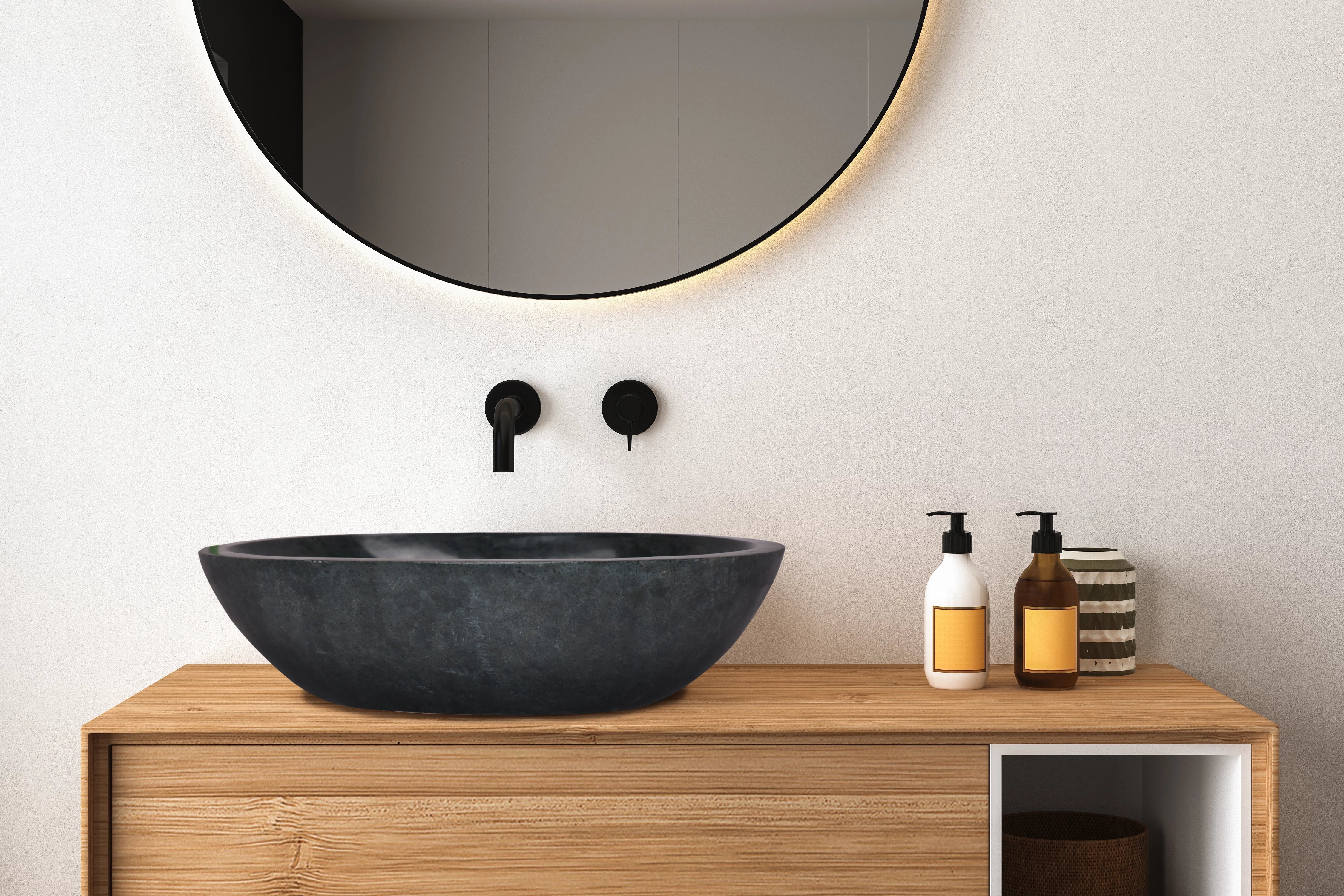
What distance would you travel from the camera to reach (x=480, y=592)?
2.92 ft

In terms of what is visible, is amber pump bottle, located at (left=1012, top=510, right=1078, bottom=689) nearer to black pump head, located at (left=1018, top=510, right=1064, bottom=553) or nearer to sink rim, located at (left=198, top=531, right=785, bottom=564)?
black pump head, located at (left=1018, top=510, right=1064, bottom=553)

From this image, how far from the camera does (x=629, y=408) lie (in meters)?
1.25

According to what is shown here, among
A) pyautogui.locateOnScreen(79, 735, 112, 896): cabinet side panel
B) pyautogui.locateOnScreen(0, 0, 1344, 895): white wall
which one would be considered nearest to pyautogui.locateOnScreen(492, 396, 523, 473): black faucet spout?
pyautogui.locateOnScreen(0, 0, 1344, 895): white wall

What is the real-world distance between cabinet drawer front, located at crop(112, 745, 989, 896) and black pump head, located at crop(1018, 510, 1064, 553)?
0.27m

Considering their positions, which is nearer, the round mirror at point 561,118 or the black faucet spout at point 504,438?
the black faucet spout at point 504,438

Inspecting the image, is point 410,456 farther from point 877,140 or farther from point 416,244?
point 877,140

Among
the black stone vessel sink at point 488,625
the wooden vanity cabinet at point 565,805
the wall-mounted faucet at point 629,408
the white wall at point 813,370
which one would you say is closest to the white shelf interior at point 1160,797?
the wooden vanity cabinet at point 565,805

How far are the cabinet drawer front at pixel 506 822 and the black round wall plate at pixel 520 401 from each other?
1.49 ft

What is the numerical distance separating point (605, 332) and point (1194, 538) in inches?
29.6

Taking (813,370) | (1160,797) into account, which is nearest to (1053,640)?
(1160,797)

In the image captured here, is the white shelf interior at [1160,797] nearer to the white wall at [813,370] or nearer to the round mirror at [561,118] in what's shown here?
the white wall at [813,370]

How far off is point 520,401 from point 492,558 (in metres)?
0.19

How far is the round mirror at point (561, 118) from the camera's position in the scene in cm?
127

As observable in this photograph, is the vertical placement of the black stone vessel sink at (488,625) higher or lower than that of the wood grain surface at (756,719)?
higher
